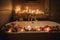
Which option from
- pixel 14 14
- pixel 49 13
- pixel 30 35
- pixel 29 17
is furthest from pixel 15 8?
pixel 30 35

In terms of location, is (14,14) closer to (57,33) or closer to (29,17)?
(29,17)

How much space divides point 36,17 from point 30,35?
6.59 feet

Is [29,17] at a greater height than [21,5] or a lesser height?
lesser

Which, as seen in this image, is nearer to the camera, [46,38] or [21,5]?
[46,38]

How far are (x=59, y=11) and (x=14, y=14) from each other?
925 millimetres

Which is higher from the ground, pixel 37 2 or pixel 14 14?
pixel 37 2

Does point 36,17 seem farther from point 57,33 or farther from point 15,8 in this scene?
point 57,33

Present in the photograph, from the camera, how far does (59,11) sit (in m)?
3.71

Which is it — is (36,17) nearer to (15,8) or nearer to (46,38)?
(15,8)

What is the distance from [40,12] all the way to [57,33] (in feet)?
6.95

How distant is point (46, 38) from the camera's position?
1.66 meters

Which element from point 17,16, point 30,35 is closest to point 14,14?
point 17,16

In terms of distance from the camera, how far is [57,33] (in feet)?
5.47

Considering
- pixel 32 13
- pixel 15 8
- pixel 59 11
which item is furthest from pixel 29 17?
pixel 59 11
